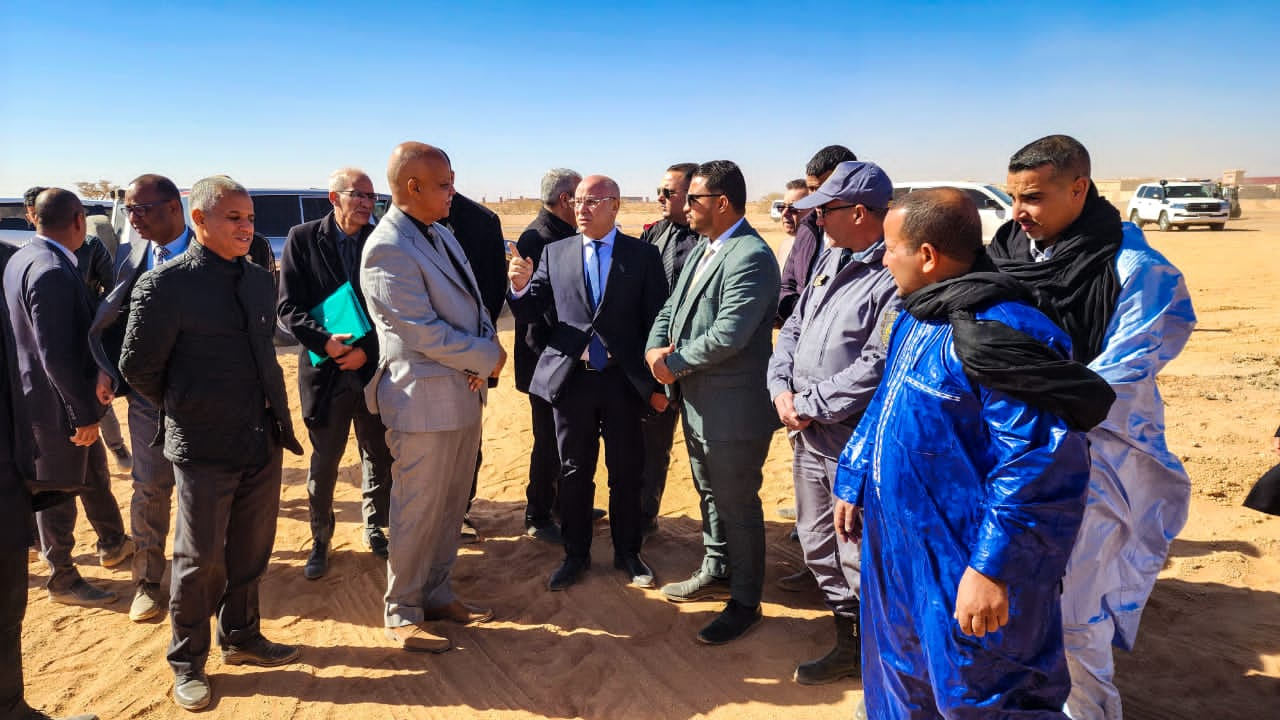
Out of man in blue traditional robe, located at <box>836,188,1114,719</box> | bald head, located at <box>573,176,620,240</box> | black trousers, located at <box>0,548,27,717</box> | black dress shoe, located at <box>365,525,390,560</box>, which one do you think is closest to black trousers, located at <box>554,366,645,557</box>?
bald head, located at <box>573,176,620,240</box>


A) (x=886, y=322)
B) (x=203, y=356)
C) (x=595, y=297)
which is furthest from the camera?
(x=595, y=297)

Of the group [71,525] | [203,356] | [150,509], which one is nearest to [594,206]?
[203,356]

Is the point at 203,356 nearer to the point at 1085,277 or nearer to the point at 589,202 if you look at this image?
the point at 589,202

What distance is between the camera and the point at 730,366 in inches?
146

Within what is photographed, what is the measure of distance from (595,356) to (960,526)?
2469 millimetres

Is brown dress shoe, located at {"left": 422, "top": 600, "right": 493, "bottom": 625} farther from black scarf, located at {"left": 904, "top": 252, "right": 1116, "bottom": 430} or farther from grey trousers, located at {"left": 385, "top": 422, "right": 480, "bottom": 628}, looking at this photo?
black scarf, located at {"left": 904, "top": 252, "right": 1116, "bottom": 430}

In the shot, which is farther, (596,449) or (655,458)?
(655,458)

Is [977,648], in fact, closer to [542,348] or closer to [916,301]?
[916,301]

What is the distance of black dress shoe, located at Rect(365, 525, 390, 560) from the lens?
Answer: 15.6ft

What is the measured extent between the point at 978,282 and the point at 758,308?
165 centimetres

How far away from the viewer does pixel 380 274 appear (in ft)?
11.1

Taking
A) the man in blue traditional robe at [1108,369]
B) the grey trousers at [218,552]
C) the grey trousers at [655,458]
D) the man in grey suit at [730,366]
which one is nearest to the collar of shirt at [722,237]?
the man in grey suit at [730,366]

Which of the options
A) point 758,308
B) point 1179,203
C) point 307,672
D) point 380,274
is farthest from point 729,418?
point 1179,203

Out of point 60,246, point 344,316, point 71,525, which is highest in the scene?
point 60,246
